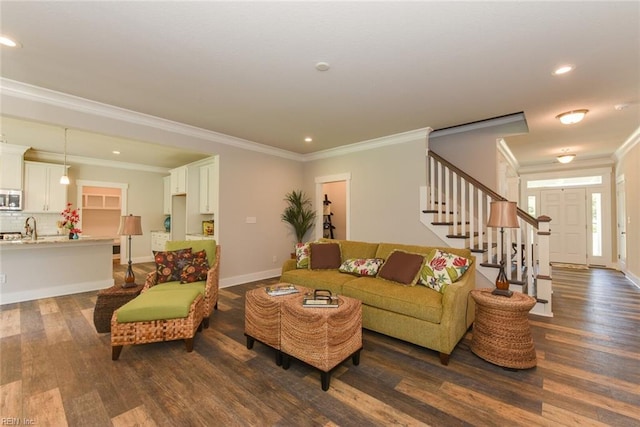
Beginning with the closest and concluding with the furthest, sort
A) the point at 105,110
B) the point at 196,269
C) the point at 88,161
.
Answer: the point at 196,269 < the point at 105,110 < the point at 88,161

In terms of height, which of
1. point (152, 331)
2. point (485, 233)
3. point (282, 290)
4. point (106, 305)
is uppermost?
point (485, 233)

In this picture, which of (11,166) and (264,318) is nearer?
(264,318)

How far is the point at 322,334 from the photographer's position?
2.03m

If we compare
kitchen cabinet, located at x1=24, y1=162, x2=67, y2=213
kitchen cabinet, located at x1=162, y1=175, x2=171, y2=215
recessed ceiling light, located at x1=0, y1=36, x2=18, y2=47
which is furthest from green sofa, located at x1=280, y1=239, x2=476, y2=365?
kitchen cabinet, located at x1=24, y1=162, x2=67, y2=213

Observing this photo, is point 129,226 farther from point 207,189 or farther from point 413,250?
point 413,250

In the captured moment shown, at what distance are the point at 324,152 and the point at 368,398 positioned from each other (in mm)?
4727

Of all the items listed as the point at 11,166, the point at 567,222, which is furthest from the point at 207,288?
the point at 567,222

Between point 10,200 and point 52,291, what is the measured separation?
2769 millimetres

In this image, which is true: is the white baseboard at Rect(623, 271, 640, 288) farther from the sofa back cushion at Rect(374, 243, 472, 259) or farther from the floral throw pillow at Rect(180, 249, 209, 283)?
the floral throw pillow at Rect(180, 249, 209, 283)

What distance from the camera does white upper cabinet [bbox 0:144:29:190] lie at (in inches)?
207

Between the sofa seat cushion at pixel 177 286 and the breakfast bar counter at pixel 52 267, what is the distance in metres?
2.57

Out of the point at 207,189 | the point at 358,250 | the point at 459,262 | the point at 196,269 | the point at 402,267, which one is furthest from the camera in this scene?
the point at 207,189

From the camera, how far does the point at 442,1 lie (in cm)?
180

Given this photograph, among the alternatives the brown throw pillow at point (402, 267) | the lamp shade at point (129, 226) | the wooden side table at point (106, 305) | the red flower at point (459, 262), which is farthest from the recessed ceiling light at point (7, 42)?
the red flower at point (459, 262)
